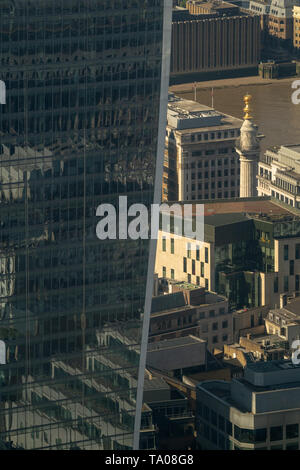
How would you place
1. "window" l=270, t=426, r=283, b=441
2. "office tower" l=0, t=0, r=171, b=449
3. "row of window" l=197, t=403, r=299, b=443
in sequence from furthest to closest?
"window" l=270, t=426, r=283, b=441
"row of window" l=197, t=403, r=299, b=443
"office tower" l=0, t=0, r=171, b=449

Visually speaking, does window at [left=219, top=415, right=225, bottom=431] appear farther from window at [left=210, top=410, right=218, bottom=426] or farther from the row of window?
window at [left=210, top=410, right=218, bottom=426]

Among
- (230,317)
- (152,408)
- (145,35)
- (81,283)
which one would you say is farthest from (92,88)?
(230,317)

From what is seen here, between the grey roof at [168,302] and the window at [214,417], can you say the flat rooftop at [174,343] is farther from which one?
the window at [214,417]

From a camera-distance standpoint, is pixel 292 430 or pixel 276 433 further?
pixel 292 430

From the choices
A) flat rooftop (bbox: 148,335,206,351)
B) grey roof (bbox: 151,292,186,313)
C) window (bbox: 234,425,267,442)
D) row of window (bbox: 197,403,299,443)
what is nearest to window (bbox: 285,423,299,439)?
row of window (bbox: 197,403,299,443)

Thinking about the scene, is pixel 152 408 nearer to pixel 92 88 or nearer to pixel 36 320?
pixel 36 320

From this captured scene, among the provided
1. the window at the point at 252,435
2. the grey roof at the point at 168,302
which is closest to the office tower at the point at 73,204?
the window at the point at 252,435

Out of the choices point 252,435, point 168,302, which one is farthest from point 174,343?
point 252,435

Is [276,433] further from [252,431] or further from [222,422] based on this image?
[222,422]
